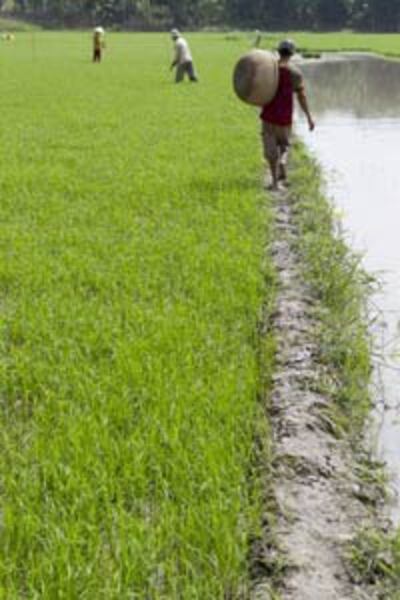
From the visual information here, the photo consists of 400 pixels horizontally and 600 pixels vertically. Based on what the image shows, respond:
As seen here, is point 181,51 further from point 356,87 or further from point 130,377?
point 130,377

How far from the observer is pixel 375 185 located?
10023mm

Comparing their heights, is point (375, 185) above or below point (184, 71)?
below

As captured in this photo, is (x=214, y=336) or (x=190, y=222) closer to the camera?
(x=214, y=336)

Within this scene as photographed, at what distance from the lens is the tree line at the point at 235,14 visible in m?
81.4

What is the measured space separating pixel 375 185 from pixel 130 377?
662cm

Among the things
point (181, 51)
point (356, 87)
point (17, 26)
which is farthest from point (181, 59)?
point (17, 26)

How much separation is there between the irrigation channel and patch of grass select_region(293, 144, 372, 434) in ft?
0.43

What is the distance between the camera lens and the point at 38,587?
262 cm

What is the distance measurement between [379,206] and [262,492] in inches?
241

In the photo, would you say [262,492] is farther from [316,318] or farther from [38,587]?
[316,318]

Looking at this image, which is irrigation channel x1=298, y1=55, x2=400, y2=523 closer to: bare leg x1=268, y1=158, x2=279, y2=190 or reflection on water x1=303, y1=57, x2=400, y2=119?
reflection on water x1=303, y1=57, x2=400, y2=119

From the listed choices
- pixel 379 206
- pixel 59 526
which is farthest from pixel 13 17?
pixel 59 526

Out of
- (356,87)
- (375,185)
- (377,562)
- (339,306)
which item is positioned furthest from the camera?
(356,87)

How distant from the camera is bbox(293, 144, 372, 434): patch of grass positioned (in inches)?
167
